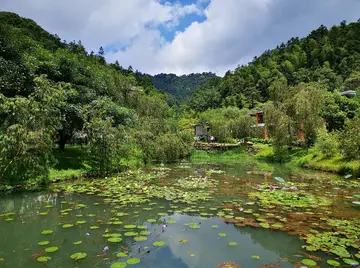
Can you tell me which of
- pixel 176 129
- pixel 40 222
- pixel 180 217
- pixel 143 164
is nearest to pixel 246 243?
pixel 180 217

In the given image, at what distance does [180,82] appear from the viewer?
136m

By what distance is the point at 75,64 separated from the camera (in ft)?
52.6

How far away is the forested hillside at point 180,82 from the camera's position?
4904 inches

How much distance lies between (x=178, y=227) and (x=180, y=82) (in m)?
132

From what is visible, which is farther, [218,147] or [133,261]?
[218,147]

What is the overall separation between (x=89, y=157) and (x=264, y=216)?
10066 millimetres

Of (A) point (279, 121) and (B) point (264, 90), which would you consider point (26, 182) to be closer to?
(A) point (279, 121)

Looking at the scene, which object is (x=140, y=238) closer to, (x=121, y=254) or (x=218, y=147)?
(x=121, y=254)

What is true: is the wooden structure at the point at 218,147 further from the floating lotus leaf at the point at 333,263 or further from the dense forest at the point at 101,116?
the floating lotus leaf at the point at 333,263

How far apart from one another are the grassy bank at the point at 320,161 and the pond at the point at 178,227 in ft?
16.1

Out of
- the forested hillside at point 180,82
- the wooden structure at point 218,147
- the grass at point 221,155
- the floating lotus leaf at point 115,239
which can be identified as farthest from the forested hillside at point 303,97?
the forested hillside at point 180,82

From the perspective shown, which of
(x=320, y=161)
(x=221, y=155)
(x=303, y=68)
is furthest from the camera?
(x=303, y=68)

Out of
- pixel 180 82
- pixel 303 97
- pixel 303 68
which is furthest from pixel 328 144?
pixel 180 82

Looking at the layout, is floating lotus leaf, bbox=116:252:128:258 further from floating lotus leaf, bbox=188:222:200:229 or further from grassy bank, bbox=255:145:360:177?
grassy bank, bbox=255:145:360:177
